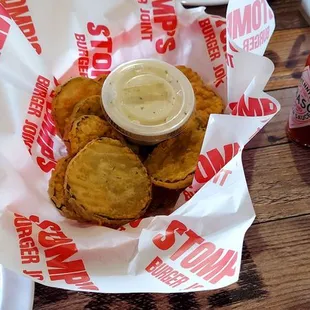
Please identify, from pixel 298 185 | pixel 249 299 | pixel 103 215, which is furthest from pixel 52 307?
pixel 298 185

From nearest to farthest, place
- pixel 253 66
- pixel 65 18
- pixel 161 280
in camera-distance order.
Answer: pixel 161 280 → pixel 253 66 → pixel 65 18

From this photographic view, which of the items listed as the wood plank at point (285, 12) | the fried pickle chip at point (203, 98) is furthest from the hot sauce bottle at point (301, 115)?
the wood plank at point (285, 12)

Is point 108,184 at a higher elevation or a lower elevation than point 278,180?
higher

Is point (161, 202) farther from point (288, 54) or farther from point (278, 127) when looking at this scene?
point (288, 54)

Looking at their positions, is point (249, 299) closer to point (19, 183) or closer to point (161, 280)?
point (161, 280)

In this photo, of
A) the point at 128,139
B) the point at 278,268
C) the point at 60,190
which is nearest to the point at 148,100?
the point at 128,139

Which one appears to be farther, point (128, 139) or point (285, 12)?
point (285, 12)
